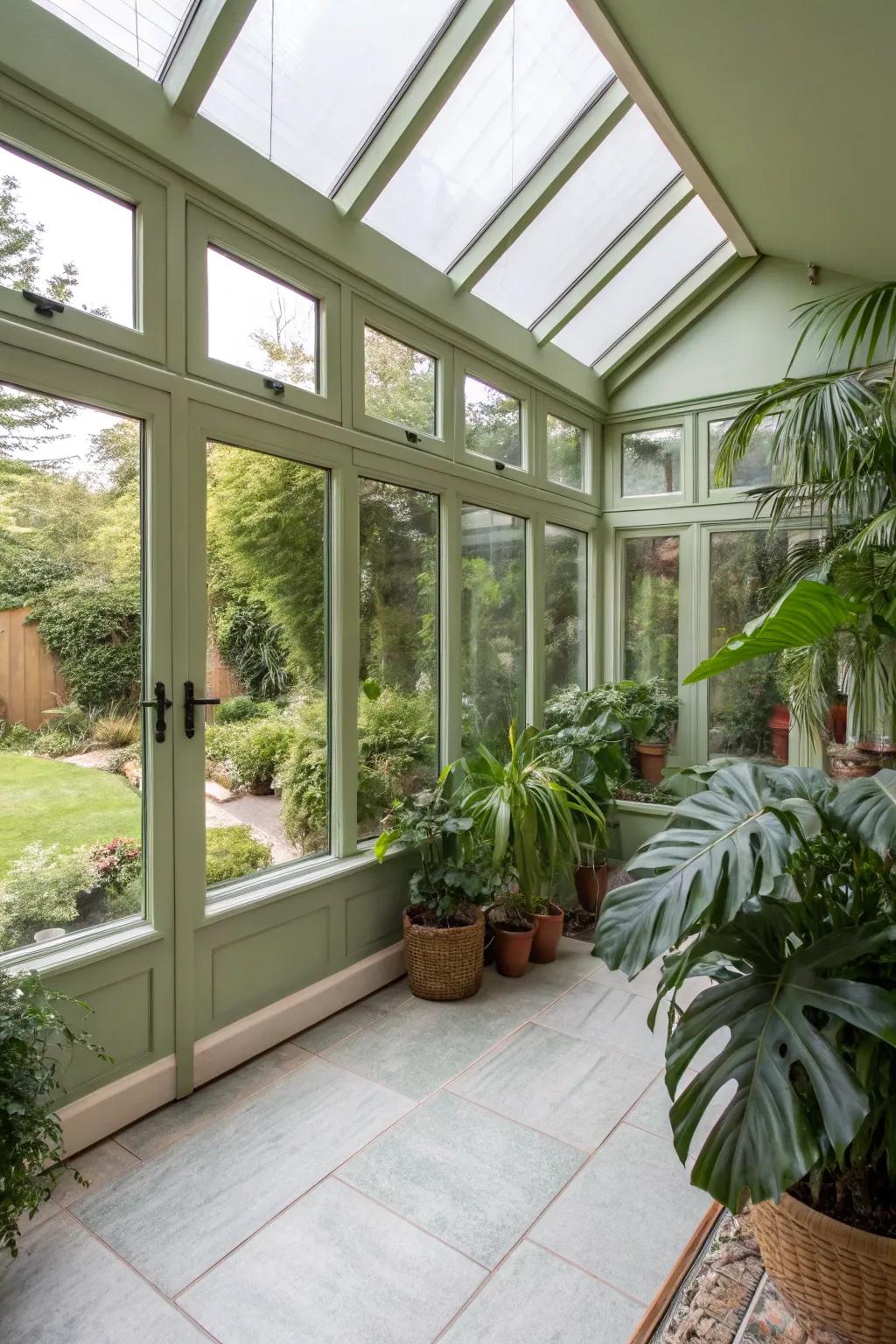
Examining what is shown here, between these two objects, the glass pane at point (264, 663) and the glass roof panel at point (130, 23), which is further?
the glass pane at point (264, 663)

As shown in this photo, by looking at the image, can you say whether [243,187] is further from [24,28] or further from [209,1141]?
[209,1141]

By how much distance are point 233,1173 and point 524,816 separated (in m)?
1.67

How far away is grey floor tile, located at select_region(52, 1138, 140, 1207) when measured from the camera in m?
1.98

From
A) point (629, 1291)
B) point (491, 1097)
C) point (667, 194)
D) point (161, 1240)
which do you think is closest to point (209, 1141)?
point (161, 1240)

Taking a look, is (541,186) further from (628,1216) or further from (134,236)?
(628,1216)

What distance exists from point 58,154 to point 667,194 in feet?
9.62

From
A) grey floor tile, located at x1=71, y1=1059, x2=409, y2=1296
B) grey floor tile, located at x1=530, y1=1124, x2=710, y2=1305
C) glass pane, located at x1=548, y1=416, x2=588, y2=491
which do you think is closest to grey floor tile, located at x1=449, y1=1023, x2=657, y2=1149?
grey floor tile, located at x1=530, y1=1124, x2=710, y2=1305

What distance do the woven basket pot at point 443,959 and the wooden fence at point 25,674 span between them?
64.6 inches

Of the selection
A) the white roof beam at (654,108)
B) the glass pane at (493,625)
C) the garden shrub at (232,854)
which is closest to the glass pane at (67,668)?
the garden shrub at (232,854)

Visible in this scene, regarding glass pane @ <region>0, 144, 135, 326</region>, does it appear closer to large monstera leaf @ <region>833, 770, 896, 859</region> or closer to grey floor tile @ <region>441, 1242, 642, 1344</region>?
large monstera leaf @ <region>833, 770, 896, 859</region>

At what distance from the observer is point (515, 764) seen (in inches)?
132

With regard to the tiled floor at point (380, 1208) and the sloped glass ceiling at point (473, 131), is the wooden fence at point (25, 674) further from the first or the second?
the sloped glass ceiling at point (473, 131)

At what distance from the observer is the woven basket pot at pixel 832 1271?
138 centimetres

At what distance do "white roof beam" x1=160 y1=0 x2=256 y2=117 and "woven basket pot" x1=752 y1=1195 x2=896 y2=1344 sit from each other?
3231 mm
